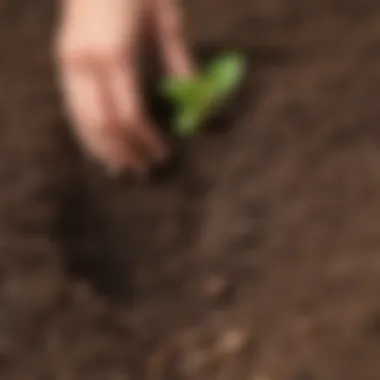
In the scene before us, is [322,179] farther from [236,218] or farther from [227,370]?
[227,370]

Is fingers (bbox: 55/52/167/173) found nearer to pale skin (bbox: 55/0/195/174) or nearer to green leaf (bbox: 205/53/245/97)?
pale skin (bbox: 55/0/195/174)

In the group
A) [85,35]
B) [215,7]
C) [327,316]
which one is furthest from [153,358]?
[215,7]

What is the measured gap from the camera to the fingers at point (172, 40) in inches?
45.2

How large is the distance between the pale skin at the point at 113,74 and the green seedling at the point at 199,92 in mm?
49

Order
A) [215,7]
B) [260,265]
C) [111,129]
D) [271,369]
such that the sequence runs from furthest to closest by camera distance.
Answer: [215,7] < [111,129] < [260,265] < [271,369]

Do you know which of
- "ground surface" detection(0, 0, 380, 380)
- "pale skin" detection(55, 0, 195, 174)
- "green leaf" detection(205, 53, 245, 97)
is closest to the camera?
"ground surface" detection(0, 0, 380, 380)

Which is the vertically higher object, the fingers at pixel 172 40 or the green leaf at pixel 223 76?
the fingers at pixel 172 40

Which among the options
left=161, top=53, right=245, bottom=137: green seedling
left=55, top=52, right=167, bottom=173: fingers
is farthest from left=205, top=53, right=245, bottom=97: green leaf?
left=55, top=52, right=167, bottom=173: fingers

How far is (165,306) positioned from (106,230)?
6.7 inches

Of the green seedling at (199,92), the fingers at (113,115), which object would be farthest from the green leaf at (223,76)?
Result: the fingers at (113,115)

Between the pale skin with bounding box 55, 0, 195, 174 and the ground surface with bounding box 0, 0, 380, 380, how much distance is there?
0.05 meters

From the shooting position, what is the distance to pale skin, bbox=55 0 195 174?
1.07 metres

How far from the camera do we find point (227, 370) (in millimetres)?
881

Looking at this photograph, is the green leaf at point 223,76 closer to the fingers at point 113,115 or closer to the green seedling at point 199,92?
the green seedling at point 199,92
